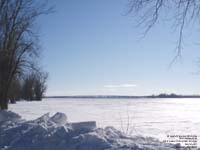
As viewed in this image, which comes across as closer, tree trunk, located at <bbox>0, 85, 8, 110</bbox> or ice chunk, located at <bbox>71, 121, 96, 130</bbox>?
ice chunk, located at <bbox>71, 121, 96, 130</bbox>

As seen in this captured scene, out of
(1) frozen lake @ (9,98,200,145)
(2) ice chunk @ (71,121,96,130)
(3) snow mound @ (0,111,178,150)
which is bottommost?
(1) frozen lake @ (9,98,200,145)

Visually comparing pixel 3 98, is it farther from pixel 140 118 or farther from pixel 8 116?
pixel 8 116

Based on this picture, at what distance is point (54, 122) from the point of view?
1179cm

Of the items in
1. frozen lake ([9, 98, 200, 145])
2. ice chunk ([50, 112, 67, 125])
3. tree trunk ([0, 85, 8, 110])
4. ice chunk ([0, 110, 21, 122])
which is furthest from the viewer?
tree trunk ([0, 85, 8, 110])

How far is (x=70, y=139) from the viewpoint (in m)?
9.22

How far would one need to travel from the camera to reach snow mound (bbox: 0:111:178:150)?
337 inches

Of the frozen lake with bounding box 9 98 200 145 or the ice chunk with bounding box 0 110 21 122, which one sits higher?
the ice chunk with bounding box 0 110 21 122

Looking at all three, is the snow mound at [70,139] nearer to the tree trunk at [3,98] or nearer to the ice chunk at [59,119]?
the ice chunk at [59,119]

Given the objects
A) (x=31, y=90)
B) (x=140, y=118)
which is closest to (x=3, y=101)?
(x=140, y=118)

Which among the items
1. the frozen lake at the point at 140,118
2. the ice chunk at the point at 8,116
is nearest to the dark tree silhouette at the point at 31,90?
the frozen lake at the point at 140,118

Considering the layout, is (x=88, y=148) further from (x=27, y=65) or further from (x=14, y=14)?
(x=27, y=65)

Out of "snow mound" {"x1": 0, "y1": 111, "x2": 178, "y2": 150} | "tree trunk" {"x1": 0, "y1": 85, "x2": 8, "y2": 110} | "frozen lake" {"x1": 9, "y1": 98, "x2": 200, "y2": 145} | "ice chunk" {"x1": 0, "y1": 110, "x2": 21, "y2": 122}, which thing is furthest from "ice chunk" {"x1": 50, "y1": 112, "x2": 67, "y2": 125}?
"tree trunk" {"x1": 0, "y1": 85, "x2": 8, "y2": 110}

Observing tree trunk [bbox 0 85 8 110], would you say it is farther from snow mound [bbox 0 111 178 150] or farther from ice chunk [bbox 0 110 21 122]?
snow mound [bbox 0 111 178 150]

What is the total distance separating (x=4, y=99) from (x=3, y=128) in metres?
13.9
